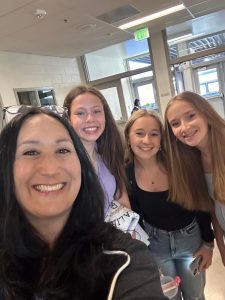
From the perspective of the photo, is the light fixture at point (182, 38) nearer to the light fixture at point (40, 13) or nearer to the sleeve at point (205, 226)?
the light fixture at point (40, 13)

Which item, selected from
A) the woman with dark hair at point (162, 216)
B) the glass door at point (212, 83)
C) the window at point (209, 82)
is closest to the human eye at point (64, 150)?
the woman with dark hair at point (162, 216)

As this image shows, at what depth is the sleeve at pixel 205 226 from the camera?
169cm

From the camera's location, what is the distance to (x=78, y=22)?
4.39m

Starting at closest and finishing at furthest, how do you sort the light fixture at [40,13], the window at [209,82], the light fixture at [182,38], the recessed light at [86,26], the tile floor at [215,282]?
the tile floor at [215,282] < the light fixture at [40,13] < the recessed light at [86,26] < the light fixture at [182,38] < the window at [209,82]

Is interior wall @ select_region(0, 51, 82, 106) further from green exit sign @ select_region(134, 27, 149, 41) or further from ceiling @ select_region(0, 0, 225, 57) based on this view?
green exit sign @ select_region(134, 27, 149, 41)

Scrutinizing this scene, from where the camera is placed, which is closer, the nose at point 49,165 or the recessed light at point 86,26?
the nose at point 49,165

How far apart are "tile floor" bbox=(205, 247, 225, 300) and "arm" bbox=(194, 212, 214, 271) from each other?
26.8 inches

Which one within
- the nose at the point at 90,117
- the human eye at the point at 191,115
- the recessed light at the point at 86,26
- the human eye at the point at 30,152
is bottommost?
the human eye at the point at 191,115

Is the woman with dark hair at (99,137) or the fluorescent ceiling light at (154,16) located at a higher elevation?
the fluorescent ceiling light at (154,16)

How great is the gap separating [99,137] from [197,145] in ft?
1.79

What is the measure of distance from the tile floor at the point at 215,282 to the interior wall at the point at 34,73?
3499mm

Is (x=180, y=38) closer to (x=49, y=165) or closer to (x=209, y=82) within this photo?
(x=209, y=82)

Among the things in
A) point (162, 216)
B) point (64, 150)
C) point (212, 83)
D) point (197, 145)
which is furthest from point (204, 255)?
point (212, 83)

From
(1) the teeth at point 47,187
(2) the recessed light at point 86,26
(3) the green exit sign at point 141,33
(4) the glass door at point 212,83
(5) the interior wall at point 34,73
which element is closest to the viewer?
(1) the teeth at point 47,187
